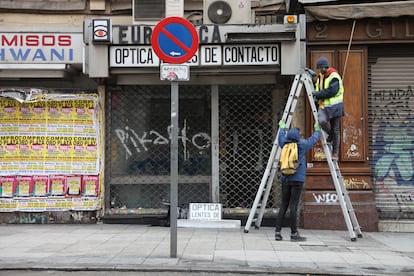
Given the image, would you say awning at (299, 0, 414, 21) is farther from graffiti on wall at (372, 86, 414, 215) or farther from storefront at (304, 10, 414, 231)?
graffiti on wall at (372, 86, 414, 215)

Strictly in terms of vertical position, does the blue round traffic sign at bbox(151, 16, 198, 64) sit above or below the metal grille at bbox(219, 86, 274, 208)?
above

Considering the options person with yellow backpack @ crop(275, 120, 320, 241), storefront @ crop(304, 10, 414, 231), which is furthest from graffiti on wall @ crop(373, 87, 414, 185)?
person with yellow backpack @ crop(275, 120, 320, 241)

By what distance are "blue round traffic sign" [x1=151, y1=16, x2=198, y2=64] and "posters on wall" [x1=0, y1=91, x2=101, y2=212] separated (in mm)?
3641

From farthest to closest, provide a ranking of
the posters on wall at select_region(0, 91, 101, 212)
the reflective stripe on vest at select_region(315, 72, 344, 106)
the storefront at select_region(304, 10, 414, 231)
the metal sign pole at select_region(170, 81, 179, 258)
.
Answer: the posters on wall at select_region(0, 91, 101, 212) → the storefront at select_region(304, 10, 414, 231) → the reflective stripe on vest at select_region(315, 72, 344, 106) → the metal sign pole at select_region(170, 81, 179, 258)

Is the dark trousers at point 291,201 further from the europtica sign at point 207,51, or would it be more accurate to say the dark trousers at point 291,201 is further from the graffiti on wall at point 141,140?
the graffiti on wall at point 141,140

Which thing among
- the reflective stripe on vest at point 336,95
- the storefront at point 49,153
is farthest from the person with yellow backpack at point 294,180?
the storefront at point 49,153

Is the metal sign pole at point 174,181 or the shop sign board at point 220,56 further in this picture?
the shop sign board at point 220,56

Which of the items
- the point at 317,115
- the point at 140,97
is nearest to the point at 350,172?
the point at 317,115

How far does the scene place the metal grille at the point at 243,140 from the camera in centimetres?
1024

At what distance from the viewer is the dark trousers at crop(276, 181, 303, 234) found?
845 centimetres

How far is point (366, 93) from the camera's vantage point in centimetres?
977

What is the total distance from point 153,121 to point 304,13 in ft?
12.0

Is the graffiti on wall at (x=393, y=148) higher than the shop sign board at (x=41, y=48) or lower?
lower

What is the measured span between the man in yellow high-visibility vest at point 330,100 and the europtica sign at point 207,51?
1.02 metres
